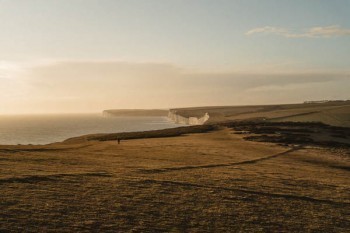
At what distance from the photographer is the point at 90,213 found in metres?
17.7

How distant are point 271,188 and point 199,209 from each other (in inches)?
330

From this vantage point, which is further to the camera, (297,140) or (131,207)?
(297,140)

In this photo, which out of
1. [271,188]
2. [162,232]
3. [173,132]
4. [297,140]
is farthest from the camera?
[173,132]

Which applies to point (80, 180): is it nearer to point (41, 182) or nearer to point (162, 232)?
point (41, 182)

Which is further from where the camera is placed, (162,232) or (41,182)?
(41,182)

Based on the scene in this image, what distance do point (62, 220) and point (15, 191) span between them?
5282 millimetres

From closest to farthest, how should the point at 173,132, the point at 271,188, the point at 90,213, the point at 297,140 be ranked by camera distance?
the point at 90,213 < the point at 271,188 < the point at 297,140 < the point at 173,132

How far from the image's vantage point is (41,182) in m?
22.8

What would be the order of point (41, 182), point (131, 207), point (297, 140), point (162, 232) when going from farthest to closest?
point (297, 140) < point (41, 182) < point (131, 207) < point (162, 232)

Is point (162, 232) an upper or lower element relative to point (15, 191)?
lower

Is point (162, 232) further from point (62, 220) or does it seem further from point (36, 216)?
point (36, 216)

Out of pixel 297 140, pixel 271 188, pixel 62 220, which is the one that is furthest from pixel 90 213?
pixel 297 140

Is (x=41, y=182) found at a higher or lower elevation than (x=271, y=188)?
higher

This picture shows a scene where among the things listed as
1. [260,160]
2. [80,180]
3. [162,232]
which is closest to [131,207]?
[162,232]
